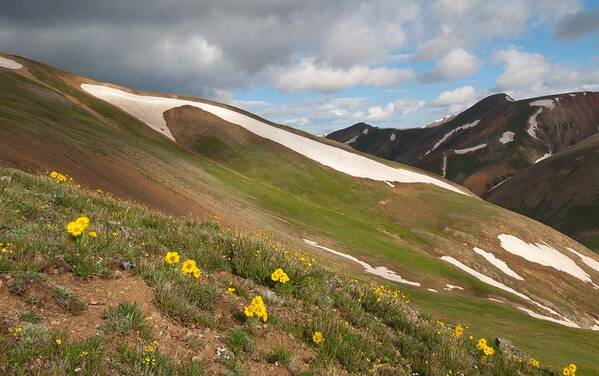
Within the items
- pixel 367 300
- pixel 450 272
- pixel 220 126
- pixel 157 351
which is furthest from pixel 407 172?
pixel 157 351

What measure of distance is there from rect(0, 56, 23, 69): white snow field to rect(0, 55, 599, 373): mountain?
1.84 ft

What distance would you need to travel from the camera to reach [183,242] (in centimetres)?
1125

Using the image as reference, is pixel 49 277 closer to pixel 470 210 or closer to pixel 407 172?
pixel 470 210

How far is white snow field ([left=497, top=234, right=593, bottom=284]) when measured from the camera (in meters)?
67.5

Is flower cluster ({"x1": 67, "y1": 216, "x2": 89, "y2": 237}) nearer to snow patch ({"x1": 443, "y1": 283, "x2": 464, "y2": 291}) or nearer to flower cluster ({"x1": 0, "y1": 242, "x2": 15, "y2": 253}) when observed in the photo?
flower cluster ({"x1": 0, "y1": 242, "x2": 15, "y2": 253})

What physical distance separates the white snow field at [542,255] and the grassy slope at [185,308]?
206 feet

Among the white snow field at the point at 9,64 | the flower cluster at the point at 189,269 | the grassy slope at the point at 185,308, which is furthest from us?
the white snow field at the point at 9,64

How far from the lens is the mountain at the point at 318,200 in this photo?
104ft

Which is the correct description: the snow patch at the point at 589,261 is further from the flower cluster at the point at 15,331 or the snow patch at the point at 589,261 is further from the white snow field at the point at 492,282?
the flower cluster at the point at 15,331

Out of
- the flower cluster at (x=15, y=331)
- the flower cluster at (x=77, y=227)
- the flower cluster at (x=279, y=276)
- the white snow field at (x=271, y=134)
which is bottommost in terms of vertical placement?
the flower cluster at (x=15, y=331)

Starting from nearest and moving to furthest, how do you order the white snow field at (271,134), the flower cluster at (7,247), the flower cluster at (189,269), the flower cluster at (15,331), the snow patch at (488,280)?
the flower cluster at (15,331), the flower cluster at (7,247), the flower cluster at (189,269), the snow patch at (488,280), the white snow field at (271,134)

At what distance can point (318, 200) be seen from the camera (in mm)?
72812

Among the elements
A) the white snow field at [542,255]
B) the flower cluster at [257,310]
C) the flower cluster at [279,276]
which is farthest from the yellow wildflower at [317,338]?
the white snow field at [542,255]

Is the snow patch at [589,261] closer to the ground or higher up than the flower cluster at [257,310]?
closer to the ground
